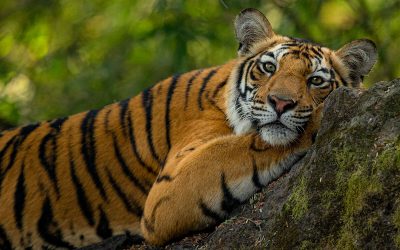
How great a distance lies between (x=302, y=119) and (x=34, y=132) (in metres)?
2.31

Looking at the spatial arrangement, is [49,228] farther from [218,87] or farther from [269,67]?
[269,67]

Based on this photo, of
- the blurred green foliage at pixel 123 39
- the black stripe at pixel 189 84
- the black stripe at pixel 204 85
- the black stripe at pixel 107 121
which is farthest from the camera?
the blurred green foliage at pixel 123 39

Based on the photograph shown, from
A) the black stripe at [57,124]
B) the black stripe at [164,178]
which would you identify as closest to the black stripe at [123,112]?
the black stripe at [57,124]

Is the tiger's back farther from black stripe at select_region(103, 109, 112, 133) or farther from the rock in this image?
the rock

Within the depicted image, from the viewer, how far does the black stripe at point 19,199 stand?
6.12 m

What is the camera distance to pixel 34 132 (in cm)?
639

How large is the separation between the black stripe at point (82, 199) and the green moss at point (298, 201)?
2155 millimetres

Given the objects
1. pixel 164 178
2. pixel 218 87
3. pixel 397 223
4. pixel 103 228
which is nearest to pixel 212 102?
pixel 218 87

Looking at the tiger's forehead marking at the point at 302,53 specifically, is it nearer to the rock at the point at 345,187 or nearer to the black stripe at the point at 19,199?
the rock at the point at 345,187

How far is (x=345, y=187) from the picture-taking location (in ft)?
12.5

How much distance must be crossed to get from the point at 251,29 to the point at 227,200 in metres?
1.40

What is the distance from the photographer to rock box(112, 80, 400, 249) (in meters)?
3.60

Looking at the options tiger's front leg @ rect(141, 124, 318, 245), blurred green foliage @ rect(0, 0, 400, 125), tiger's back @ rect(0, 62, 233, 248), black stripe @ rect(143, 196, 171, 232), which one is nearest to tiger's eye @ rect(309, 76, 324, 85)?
tiger's front leg @ rect(141, 124, 318, 245)

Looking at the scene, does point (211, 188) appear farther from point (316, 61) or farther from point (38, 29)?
point (38, 29)
